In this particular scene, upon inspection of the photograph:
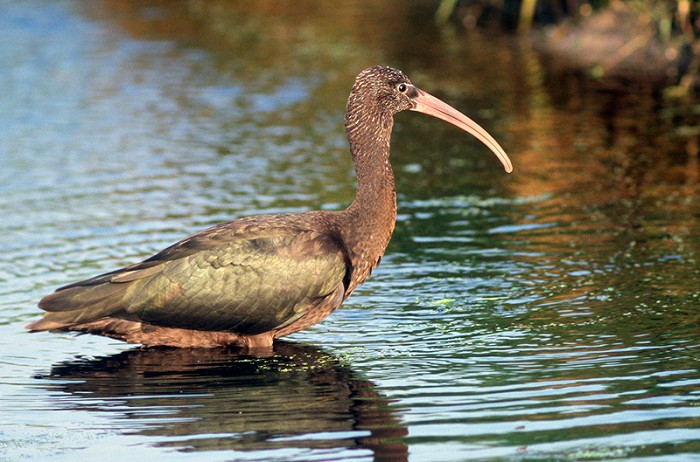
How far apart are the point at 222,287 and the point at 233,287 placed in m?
0.08

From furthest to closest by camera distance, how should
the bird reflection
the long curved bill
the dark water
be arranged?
the long curved bill → the dark water → the bird reflection

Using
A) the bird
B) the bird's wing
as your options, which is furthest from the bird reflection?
the bird's wing

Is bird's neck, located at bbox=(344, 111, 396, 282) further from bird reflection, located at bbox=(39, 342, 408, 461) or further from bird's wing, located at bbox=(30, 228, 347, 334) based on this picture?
bird reflection, located at bbox=(39, 342, 408, 461)

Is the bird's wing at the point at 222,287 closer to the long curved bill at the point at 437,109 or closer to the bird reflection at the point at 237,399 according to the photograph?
the bird reflection at the point at 237,399

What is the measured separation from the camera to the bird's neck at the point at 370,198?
9.18 meters

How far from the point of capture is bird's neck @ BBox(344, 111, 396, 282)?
9180mm

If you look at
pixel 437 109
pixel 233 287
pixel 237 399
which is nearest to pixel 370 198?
pixel 437 109

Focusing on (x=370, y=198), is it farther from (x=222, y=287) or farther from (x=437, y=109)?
(x=222, y=287)

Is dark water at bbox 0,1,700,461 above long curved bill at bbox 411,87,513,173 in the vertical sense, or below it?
below

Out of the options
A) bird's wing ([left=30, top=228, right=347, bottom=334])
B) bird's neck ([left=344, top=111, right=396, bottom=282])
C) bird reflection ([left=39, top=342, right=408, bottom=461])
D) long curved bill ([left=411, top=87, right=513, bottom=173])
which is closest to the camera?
bird reflection ([left=39, top=342, right=408, bottom=461])

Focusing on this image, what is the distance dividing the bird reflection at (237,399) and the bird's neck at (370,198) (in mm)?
797

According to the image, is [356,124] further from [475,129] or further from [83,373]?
[83,373]

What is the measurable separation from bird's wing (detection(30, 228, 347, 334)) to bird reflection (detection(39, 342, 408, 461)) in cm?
34

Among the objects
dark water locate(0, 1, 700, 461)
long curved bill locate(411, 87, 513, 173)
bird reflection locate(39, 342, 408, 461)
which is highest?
long curved bill locate(411, 87, 513, 173)
